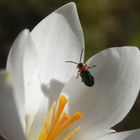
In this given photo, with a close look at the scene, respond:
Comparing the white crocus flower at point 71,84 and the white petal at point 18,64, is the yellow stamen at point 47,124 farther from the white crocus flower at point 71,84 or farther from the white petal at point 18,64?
the white petal at point 18,64

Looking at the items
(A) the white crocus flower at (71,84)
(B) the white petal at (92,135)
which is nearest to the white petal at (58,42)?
(A) the white crocus flower at (71,84)

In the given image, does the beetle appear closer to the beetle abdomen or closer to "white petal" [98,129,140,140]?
the beetle abdomen

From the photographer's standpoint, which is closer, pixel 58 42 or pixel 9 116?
pixel 9 116

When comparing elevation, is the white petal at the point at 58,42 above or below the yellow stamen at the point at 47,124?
above

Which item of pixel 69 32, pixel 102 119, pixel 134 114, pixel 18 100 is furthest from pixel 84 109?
pixel 134 114

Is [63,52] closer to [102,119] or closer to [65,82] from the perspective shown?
[65,82]

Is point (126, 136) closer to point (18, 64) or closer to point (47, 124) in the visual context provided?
point (47, 124)

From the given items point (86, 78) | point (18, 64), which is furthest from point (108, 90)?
point (18, 64)
